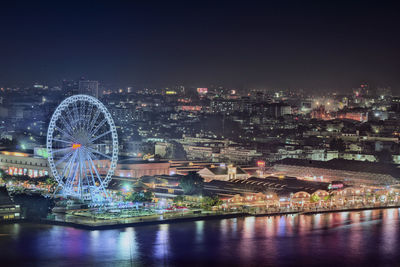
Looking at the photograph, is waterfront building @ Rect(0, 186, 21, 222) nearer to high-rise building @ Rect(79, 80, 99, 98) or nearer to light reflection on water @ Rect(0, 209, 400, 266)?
A: light reflection on water @ Rect(0, 209, 400, 266)

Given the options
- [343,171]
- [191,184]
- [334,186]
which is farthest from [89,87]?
[191,184]

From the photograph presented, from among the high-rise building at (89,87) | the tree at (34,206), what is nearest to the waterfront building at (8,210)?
the tree at (34,206)

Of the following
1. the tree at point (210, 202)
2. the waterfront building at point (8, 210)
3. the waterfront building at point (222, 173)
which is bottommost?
the waterfront building at point (8, 210)

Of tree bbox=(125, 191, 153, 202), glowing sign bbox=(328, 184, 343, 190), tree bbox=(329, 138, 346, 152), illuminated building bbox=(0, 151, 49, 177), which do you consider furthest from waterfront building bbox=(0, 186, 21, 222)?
tree bbox=(329, 138, 346, 152)

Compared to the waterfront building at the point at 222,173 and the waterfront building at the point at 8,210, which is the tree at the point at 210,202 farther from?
the waterfront building at the point at 222,173

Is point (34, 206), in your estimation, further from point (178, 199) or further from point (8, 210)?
point (178, 199)
